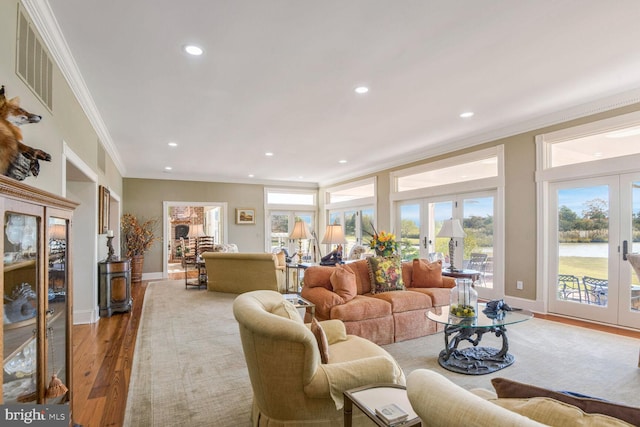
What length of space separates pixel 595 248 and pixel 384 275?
2.82m

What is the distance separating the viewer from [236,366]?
297 centimetres

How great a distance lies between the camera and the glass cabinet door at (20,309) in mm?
1231

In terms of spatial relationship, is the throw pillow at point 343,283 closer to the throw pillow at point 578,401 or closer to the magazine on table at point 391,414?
the magazine on table at point 391,414

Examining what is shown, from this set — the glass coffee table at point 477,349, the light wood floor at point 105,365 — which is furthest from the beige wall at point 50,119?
the glass coffee table at point 477,349

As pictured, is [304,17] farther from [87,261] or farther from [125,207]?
[125,207]

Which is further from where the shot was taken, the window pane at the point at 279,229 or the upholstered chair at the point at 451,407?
the window pane at the point at 279,229

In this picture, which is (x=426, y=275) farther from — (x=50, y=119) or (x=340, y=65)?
(x=50, y=119)


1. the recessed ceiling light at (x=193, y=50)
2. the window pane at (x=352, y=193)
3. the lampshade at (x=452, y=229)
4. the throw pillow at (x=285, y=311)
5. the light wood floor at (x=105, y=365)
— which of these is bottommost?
the light wood floor at (x=105, y=365)

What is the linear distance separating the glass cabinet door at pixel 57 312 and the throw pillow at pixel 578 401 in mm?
1889

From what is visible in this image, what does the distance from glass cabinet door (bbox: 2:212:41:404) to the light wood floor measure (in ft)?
3.25

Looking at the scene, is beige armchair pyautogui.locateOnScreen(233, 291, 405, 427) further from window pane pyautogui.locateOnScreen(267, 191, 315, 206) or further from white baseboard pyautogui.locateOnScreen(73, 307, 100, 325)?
window pane pyautogui.locateOnScreen(267, 191, 315, 206)

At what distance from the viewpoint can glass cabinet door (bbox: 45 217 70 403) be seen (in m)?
1.58

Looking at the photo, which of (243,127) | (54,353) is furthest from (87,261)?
(54,353)

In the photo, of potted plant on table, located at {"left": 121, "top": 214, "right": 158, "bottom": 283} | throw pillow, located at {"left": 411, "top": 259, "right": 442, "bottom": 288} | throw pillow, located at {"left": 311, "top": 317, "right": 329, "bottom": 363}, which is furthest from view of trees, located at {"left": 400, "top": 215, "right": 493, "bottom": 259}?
potted plant on table, located at {"left": 121, "top": 214, "right": 158, "bottom": 283}
